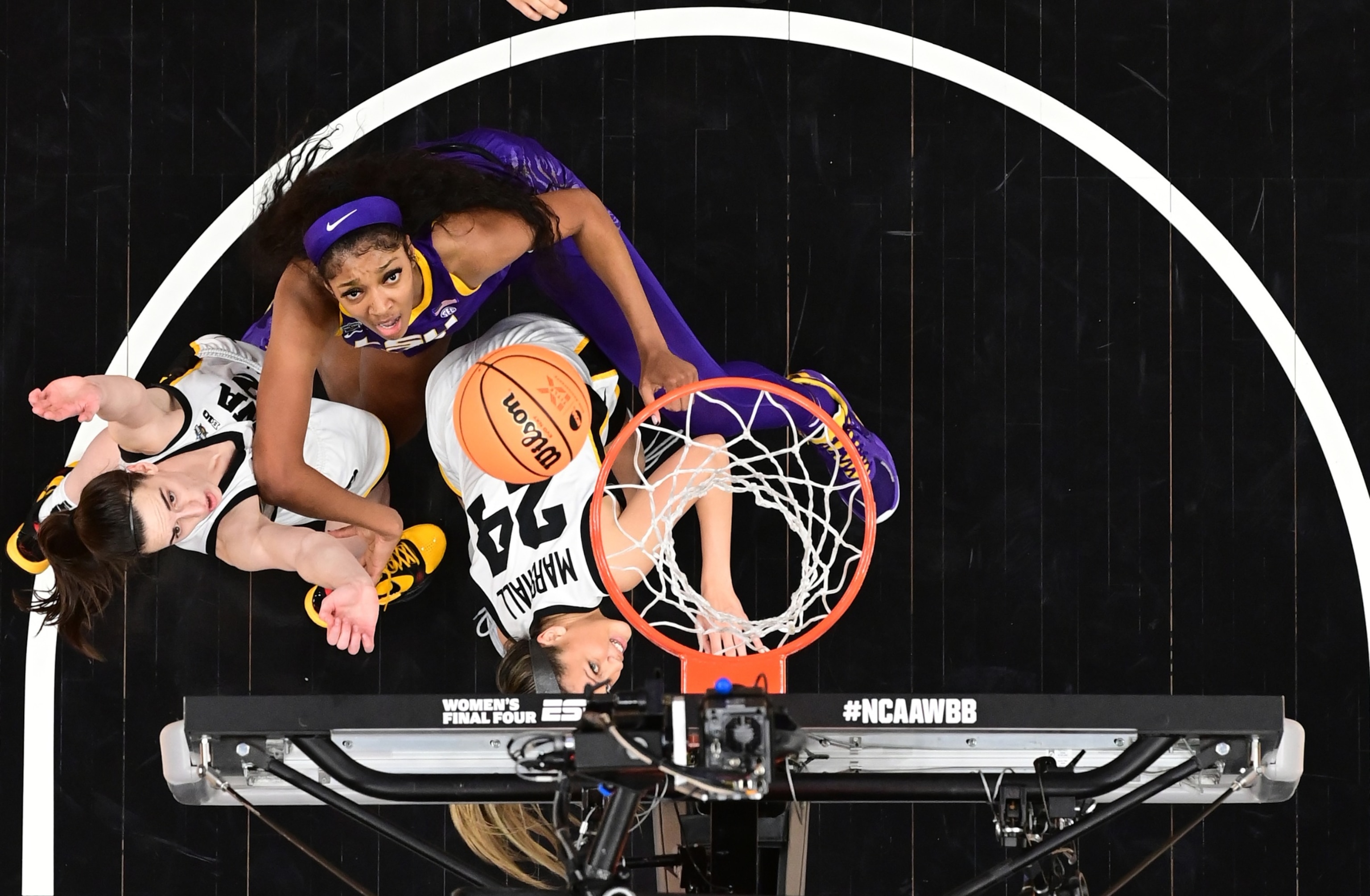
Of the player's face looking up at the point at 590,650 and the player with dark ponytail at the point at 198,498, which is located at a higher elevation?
the player with dark ponytail at the point at 198,498

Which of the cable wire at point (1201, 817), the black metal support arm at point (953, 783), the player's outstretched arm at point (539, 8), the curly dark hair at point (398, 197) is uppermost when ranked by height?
the player's outstretched arm at point (539, 8)

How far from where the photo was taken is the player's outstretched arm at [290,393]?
139 inches

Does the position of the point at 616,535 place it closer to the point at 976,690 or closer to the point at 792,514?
the point at 792,514

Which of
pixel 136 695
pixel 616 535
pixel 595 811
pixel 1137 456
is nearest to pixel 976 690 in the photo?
pixel 1137 456

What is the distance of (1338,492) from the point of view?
164 inches

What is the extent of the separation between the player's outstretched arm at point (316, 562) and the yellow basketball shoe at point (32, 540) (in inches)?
25.5

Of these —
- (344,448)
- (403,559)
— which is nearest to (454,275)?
(344,448)

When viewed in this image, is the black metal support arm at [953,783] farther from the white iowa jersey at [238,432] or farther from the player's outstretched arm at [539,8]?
the player's outstretched arm at [539,8]

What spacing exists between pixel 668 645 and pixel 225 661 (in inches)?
72.5

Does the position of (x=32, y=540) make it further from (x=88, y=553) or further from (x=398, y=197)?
(x=398, y=197)

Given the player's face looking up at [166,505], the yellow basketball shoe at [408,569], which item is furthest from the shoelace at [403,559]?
the player's face looking up at [166,505]

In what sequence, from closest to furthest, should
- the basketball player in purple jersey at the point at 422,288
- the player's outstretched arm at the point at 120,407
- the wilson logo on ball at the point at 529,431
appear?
the wilson logo on ball at the point at 529,431 < the basketball player in purple jersey at the point at 422,288 < the player's outstretched arm at the point at 120,407

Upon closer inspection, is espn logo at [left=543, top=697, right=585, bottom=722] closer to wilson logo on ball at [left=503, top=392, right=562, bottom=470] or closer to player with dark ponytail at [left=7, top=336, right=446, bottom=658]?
wilson logo on ball at [left=503, top=392, right=562, bottom=470]

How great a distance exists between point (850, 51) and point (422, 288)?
5.81ft
